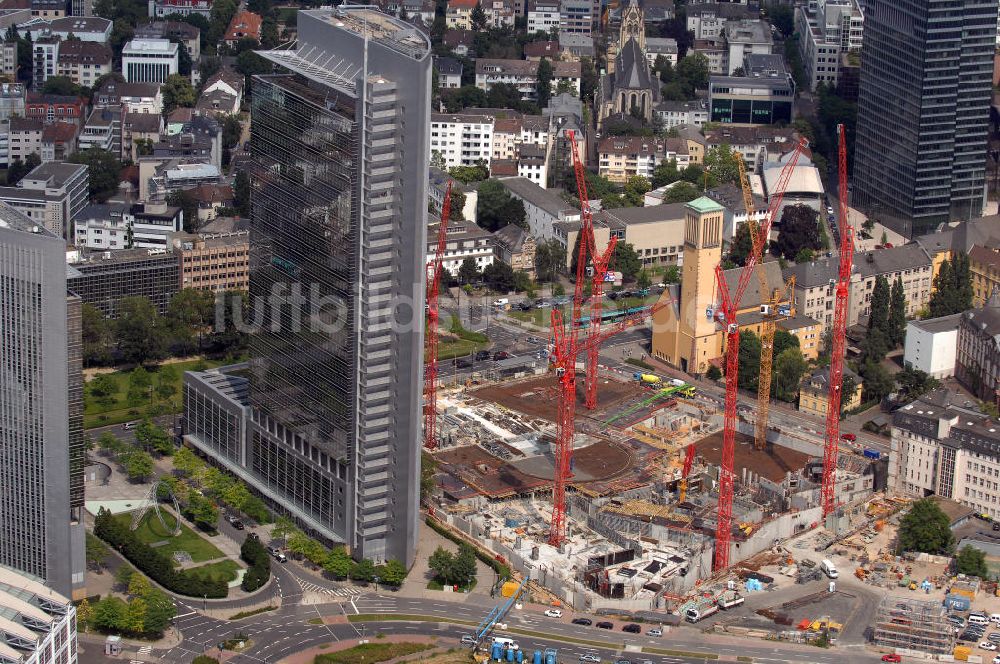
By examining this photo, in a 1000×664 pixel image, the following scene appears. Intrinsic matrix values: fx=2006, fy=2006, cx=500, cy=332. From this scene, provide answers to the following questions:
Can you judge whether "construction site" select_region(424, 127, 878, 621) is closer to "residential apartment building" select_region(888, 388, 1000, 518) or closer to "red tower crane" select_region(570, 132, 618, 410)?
"red tower crane" select_region(570, 132, 618, 410)

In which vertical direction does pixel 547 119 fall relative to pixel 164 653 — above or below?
above

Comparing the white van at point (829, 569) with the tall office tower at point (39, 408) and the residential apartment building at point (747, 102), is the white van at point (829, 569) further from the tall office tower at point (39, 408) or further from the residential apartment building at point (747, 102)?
the residential apartment building at point (747, 102)

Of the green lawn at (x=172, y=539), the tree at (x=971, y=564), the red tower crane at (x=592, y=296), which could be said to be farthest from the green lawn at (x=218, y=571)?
the tree at (x=971, y=564)

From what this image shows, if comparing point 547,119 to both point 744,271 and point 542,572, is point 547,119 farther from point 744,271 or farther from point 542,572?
point 542,572

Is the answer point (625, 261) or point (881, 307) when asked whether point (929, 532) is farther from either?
point (625, 261)

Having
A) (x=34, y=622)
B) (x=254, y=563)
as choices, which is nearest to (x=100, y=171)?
(x=254, y=563)

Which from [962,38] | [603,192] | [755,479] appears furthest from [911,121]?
[755,479]

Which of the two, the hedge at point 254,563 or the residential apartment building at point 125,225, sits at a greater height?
the residential apartment building at point 125,225
